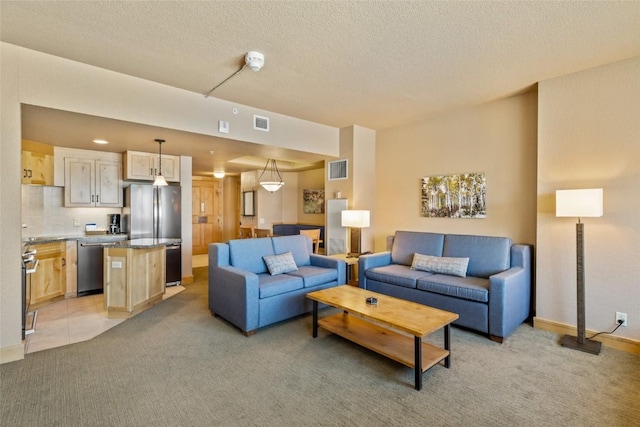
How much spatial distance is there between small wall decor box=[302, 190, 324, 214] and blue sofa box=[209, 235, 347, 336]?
11.7 feet

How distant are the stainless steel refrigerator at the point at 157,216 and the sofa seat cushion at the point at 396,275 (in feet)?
11.2

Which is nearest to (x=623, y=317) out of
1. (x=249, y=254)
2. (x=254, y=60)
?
(x=249, y=254)

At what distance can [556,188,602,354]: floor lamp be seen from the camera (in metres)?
2.80

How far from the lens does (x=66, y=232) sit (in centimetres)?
495

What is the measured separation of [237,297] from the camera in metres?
3.31

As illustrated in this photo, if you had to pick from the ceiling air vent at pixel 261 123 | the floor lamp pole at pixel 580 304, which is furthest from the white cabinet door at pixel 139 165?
the floor lamp pole at pixel 580 304

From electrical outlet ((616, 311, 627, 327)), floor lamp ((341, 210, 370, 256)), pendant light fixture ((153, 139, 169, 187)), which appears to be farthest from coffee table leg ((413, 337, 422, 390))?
pendant light fixture ((153, 139, 169, 187))

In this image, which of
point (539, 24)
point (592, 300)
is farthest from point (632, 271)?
point (539, 24)

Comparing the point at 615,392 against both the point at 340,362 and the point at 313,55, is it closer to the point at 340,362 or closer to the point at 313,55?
the point at 340,362

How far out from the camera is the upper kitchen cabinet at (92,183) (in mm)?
4770

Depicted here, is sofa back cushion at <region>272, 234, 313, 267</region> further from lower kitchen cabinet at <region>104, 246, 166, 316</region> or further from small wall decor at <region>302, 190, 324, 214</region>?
small wall decor at <region>302, 190, 324, 214</region>

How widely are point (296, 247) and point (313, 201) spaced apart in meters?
3.87

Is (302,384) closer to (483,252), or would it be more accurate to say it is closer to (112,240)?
(483,252)

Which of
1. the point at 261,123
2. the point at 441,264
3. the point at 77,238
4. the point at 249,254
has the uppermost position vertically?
the point at 261,123
